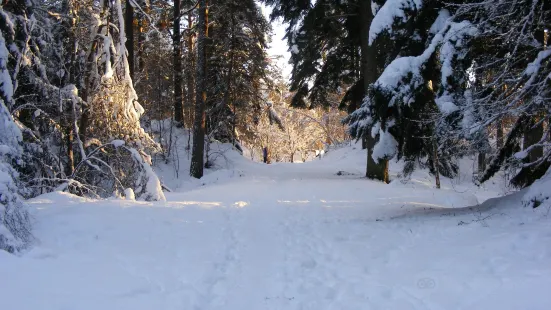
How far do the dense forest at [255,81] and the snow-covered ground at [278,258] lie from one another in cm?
67

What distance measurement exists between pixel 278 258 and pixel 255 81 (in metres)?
15.1

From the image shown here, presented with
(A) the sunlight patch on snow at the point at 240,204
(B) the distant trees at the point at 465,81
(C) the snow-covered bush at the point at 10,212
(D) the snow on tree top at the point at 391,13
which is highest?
(D) the snow on tree top at the point at 391,13

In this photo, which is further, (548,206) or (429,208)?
(429,208)

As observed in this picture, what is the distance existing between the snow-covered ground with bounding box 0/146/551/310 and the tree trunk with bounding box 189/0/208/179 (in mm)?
6776

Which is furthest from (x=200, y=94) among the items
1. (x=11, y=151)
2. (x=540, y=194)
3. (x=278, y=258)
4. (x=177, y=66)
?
(x=540, y=194)

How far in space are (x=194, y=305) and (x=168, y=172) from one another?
1245 cm

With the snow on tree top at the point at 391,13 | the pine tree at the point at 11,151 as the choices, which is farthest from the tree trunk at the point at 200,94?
the snow on tree top at the point at 391,13

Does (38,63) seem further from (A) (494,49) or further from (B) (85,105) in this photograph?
(A) (494,49)

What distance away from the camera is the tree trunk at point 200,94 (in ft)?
44.3

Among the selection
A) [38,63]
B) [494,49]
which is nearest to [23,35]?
[38,63]

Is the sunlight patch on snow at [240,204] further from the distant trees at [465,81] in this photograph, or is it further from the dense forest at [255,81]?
the distant trees at [465,81]

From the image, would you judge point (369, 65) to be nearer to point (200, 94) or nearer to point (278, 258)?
point (200, 94)

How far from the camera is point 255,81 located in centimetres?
1889

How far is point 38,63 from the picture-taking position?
820 cm
